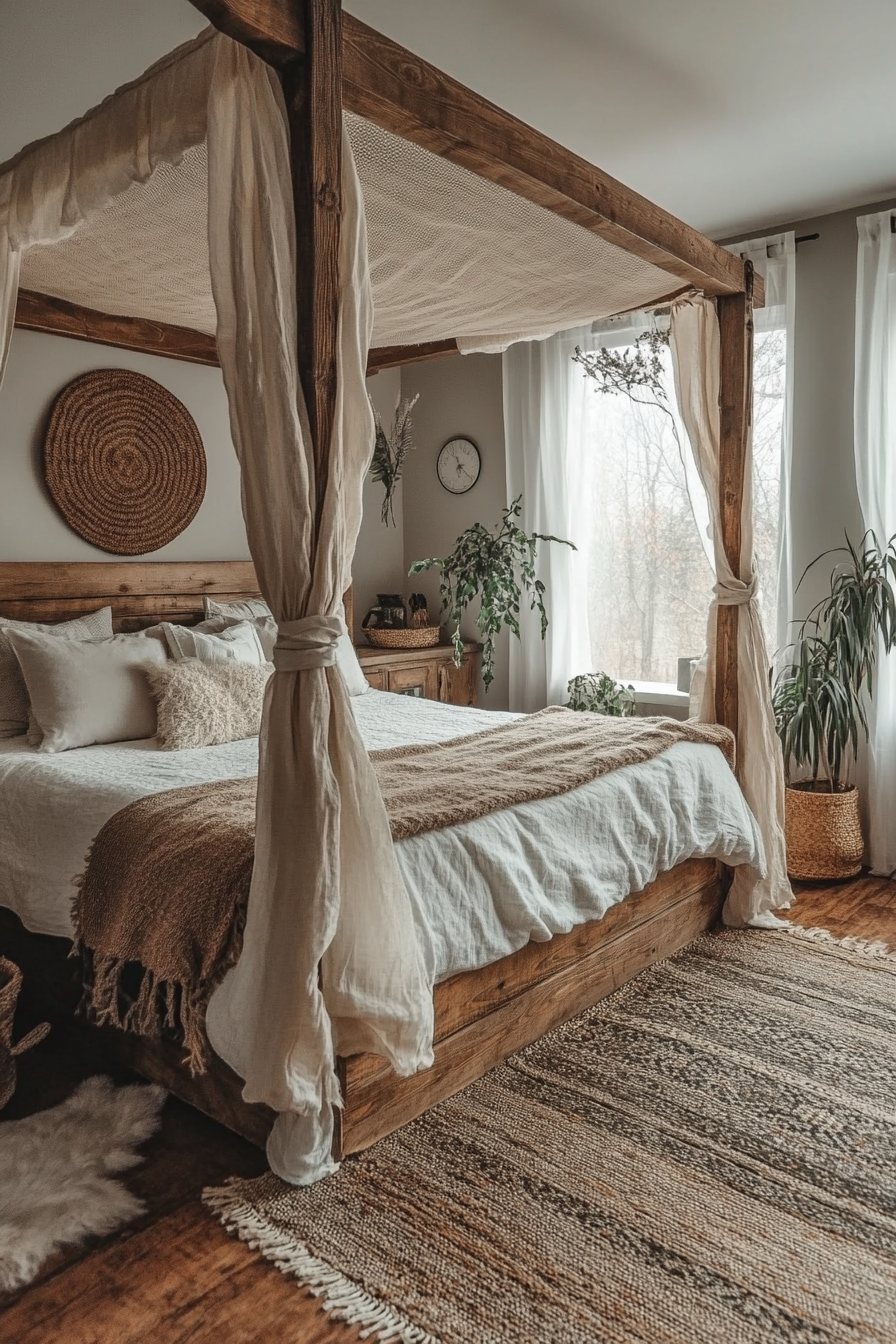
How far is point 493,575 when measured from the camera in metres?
4.93

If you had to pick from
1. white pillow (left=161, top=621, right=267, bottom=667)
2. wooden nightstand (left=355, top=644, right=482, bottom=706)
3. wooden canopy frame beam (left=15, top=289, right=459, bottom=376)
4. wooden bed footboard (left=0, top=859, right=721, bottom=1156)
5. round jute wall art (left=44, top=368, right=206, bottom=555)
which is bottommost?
wooden bed footboard (left=0, top=859, right=721, bottom=1156)

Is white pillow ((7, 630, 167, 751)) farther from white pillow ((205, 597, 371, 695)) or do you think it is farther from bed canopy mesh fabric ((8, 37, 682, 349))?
bed canopy mesh fabric ((8, 37, 682, 349))

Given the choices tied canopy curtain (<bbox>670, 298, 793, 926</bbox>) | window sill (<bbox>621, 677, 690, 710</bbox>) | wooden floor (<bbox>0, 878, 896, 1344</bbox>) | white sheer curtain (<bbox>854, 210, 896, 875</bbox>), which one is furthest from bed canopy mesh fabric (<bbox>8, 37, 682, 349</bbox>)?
wooden floor (<bbox>0, 878, 896, 1344</bbox>)

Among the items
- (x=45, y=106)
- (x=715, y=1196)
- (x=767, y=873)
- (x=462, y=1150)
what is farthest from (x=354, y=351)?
(x=767, y=873)

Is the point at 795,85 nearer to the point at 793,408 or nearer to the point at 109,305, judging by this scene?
the point at 793,408

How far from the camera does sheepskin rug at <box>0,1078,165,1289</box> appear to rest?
1.90 metres

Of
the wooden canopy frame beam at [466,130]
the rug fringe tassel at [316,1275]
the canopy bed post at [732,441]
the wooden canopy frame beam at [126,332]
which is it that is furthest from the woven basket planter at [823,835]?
the rug fringe tassel at [316,1275]

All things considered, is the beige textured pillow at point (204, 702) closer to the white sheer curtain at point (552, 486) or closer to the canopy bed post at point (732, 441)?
the canopy bed post at point (732, 441)

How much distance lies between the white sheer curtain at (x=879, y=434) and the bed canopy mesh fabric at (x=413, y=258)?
1098 mm

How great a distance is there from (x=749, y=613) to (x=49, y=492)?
A: 2706mm

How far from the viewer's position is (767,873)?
352 centimetres

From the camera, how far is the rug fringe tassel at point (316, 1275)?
1701 mm

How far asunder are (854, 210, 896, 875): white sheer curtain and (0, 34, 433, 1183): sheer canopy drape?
2705 mm

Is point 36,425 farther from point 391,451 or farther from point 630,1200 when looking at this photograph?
point 630,1200
